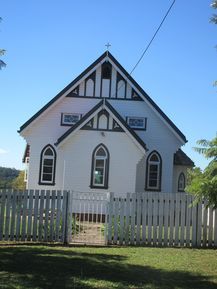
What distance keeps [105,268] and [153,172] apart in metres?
19.0

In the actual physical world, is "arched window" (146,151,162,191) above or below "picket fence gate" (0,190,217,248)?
above

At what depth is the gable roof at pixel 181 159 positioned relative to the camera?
31094 millimetres

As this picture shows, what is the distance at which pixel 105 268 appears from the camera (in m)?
10.3

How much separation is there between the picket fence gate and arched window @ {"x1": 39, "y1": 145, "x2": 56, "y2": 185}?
42.3 feet

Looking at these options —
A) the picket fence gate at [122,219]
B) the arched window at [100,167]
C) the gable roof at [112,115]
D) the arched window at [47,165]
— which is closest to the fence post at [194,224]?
the picket fence gate at [122,219]

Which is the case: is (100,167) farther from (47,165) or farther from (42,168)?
(42,168)

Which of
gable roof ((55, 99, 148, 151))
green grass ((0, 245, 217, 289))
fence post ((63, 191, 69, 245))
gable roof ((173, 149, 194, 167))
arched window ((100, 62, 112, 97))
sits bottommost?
green grass ((0, 245, 217, 289))

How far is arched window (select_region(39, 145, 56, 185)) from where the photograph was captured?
27.7 metres

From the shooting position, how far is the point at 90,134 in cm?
2620

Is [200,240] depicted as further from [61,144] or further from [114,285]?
[61,144]

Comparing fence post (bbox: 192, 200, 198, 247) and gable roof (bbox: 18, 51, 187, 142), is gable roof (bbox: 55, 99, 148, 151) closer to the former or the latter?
gable roof (bbox: 18, 51, 187, 142)

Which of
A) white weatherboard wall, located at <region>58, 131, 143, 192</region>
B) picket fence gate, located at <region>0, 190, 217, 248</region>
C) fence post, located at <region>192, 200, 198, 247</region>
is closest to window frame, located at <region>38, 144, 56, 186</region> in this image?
white weatherboard wall, located at <region>58, 131, 143, 192</region>

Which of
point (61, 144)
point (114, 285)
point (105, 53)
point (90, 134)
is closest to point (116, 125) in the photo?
point (90, 134)

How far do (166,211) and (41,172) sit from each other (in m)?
14.2
